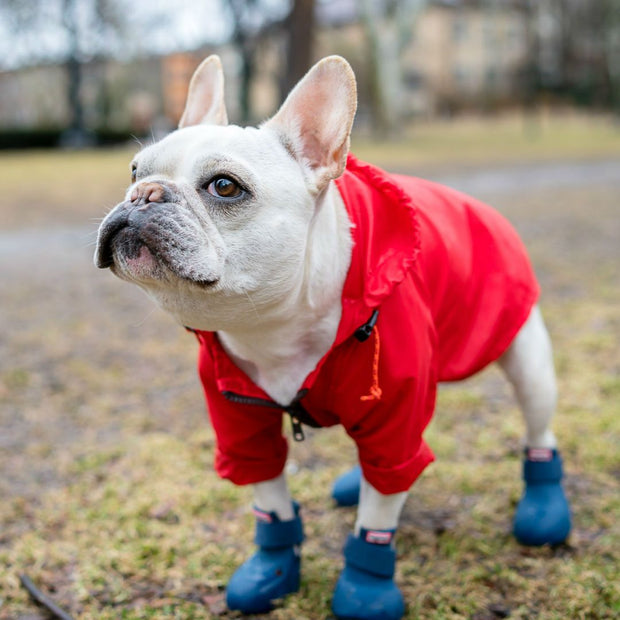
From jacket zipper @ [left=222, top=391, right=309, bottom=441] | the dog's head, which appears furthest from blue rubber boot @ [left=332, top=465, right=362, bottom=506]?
the dog's head

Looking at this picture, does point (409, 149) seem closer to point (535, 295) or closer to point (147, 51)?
point (147, 51)

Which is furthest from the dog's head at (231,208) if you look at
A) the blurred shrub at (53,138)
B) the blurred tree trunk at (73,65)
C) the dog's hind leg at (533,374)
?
the blurred tree trunk at (73,65)

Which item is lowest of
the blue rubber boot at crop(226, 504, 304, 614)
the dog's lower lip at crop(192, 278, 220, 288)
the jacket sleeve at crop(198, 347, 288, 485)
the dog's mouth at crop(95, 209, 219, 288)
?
the blue rubber boot at crop(226, 504, 304, 614)

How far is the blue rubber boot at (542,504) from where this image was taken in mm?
2482

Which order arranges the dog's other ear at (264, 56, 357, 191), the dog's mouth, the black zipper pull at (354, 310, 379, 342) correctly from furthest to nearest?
1. the black zipper pull at (354, 310, 379, 342)
2. the dog's other ear at (264, 56, 357, 191)
3. the dog's mouth

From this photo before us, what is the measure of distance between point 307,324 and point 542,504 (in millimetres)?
1195

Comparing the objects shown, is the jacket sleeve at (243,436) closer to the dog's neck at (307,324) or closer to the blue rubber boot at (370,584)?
the dog's neck at (307,324)

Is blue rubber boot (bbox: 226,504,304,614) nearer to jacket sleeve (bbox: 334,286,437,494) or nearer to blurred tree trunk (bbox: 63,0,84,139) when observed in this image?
jacket sleeve (bbox: 334,286,437,494)

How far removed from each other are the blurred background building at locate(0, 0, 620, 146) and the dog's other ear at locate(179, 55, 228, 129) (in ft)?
27.5

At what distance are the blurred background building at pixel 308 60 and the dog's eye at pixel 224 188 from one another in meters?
8.98

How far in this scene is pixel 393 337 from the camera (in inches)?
75.9

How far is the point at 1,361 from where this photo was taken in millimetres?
4441

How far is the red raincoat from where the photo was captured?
192cm

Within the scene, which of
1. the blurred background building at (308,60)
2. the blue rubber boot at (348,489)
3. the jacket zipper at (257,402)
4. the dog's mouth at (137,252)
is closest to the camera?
the dog's mouth at (137,252)
